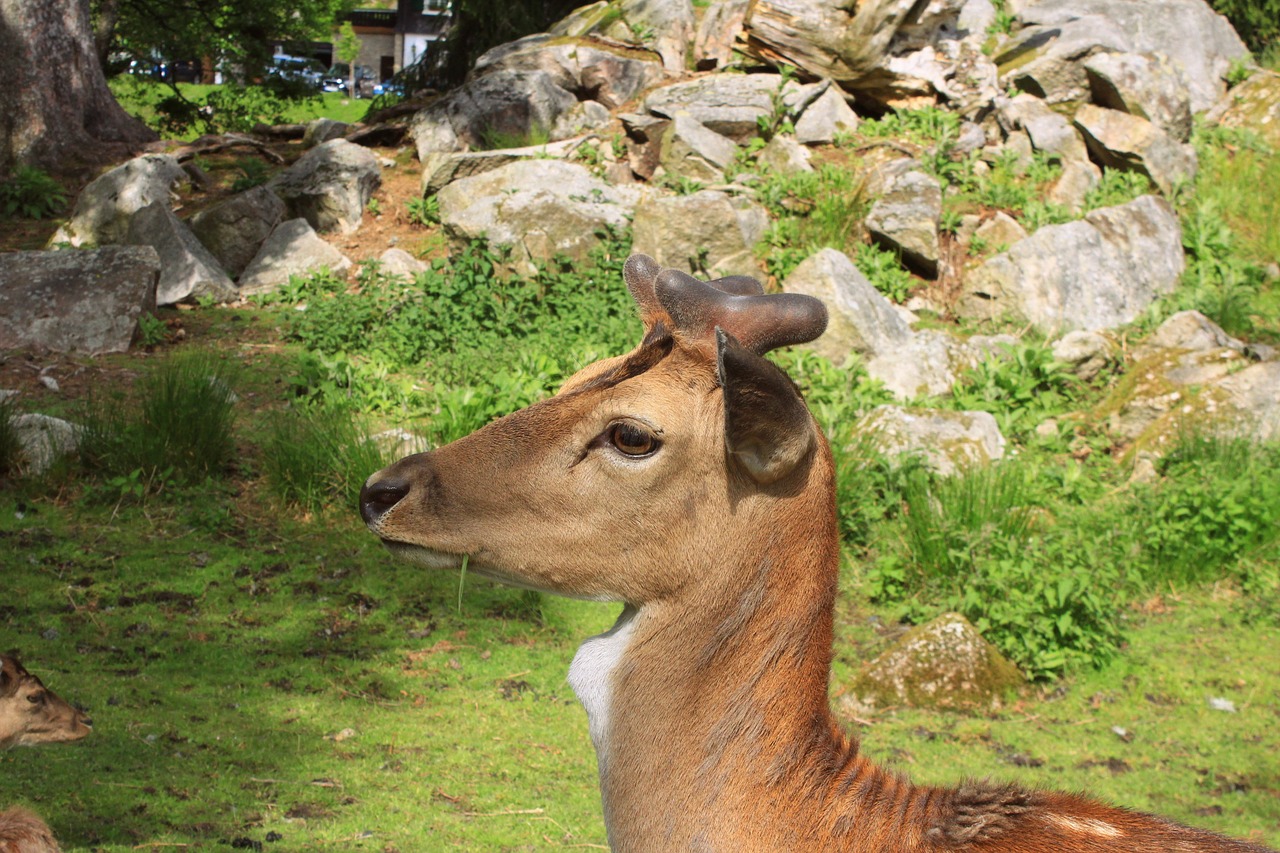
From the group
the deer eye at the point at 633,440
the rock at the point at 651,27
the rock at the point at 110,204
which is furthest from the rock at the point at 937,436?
the rock at the point at 110,204

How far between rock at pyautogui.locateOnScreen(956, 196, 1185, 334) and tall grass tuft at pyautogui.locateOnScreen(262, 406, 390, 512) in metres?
5.86

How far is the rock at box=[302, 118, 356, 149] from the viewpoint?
1392 cm

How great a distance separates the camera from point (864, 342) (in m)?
9.33

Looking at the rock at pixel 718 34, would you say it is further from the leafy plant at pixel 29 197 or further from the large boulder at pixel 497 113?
the leafy plant at pixel 29 197

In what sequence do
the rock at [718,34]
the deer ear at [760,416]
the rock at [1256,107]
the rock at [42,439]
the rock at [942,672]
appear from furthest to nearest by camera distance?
the rock at [1256,107], the rock at [718,34], the rock at [42,439], the rock at [942,672], the deer ear at [760,416]

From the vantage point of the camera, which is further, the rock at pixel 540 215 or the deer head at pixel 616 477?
the rock at pixel 540 215

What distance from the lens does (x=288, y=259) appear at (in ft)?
34.6

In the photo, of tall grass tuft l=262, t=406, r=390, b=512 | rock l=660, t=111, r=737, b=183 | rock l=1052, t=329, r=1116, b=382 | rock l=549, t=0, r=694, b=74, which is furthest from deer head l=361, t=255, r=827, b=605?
rock l=549, t=0, r=694, b=74

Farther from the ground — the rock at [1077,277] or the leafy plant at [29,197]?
the rock at [1077,277]

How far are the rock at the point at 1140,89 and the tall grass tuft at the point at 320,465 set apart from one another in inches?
370

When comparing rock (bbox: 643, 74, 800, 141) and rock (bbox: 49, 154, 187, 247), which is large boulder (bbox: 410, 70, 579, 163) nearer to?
rock (bbox: 643, 74, 800, 141)

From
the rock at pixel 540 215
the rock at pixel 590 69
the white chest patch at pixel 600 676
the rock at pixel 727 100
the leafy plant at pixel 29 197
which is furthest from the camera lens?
the rock at pixel 590 69

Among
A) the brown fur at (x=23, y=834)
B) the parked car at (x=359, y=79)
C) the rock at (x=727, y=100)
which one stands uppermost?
the brown fur at (x=23, y=834)

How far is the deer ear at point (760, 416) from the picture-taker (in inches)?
89.5
